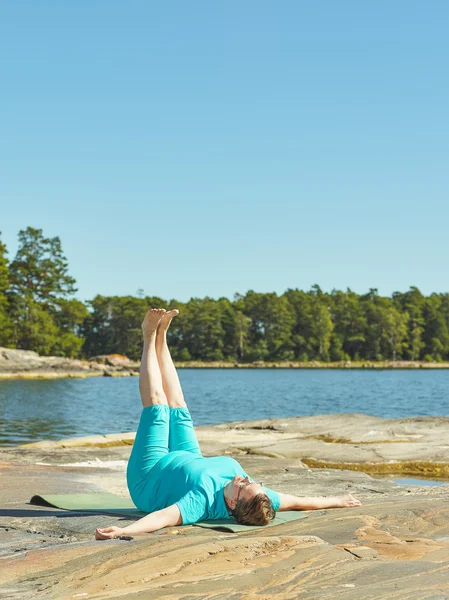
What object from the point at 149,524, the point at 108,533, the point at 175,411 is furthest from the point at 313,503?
the point at 108,533

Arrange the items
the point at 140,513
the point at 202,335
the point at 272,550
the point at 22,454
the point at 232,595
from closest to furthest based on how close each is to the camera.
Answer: the point at 232,595 < the point at 272,550 < the point at 140,513 < the point at 22,454 < the point at 202,335

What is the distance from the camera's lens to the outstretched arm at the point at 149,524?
A: 18.1 feet

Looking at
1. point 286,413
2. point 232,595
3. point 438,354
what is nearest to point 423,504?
point 232,595

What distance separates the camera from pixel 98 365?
8994 centimetres

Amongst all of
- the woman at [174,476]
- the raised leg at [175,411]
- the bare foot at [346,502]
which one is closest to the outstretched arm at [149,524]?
the woman at [174,476]

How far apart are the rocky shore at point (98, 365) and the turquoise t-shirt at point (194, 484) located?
6524 centimetres

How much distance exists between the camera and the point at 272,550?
16.5 ft

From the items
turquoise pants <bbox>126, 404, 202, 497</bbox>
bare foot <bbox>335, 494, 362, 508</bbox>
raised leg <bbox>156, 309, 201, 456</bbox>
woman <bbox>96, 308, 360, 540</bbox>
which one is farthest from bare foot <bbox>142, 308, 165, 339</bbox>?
bare foot <bbox>335, 494, 362, 508</bbox>

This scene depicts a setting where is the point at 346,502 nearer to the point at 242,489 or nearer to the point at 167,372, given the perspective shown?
the point at 242,489

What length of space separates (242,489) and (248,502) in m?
0.11

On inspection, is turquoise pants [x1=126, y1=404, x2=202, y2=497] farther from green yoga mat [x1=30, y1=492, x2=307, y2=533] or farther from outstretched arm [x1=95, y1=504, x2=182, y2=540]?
outstretched arm [x1=95, y1=504, x2=182, y2=540]

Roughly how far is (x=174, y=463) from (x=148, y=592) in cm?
206

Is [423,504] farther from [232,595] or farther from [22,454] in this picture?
[22,454]

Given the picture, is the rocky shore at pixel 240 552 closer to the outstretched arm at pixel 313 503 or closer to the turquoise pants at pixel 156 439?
the outstretched arm at pixel 313 503
